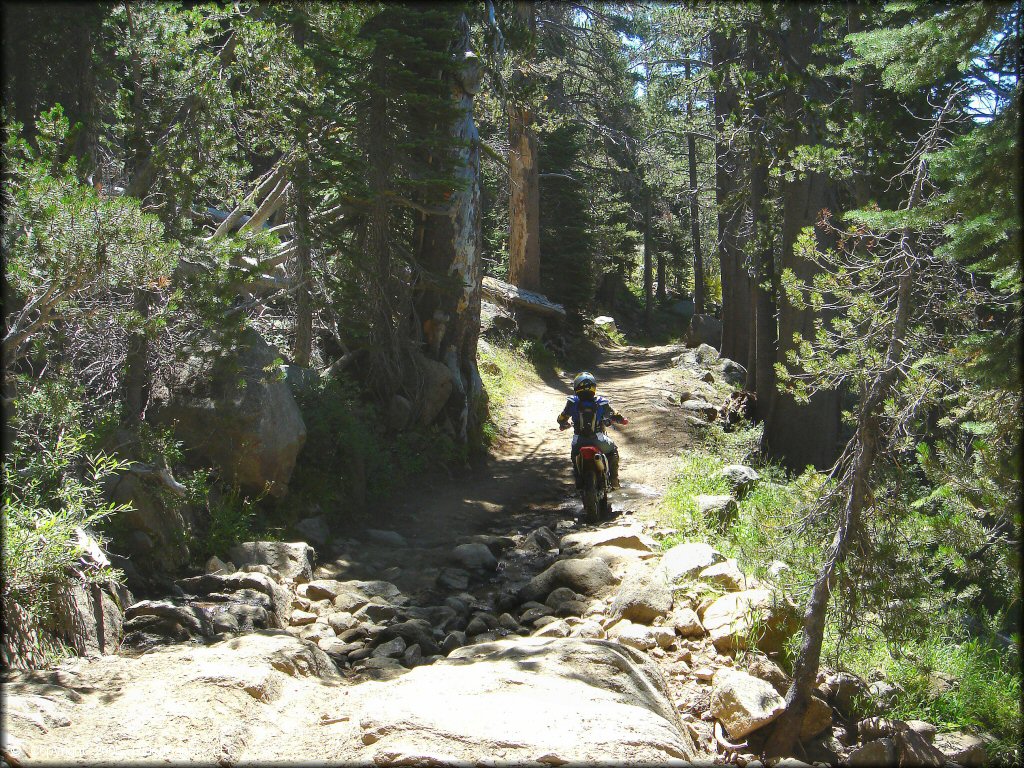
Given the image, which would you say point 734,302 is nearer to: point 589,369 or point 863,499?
point 589,369

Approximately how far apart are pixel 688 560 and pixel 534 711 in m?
3.17

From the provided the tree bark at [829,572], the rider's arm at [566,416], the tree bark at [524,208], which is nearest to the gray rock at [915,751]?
the tree bark at [829,572]

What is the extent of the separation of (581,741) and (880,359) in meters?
2.84

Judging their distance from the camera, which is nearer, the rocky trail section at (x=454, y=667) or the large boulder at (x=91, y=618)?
the rocky trail section at (x=454, y=667)

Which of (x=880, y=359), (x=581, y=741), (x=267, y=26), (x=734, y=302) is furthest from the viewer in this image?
(x=734, y=302)

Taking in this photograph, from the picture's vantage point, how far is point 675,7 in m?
16.3

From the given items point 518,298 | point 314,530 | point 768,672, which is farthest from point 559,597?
point 518,298

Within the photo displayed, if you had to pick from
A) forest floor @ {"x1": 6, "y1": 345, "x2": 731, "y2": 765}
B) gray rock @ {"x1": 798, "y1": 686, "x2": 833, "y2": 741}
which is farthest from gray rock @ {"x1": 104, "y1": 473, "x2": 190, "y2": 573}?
gray rock @ {"x1": 798, "y1": 686, "x2": 833, "y2": 741}

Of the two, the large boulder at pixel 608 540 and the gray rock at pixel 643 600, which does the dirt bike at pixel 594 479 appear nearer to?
the large boulder at pixel 608 540

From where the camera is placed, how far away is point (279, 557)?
793 cm

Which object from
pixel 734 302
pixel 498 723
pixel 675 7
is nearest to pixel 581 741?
pixel 498 723

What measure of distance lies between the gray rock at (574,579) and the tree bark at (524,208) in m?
16.2

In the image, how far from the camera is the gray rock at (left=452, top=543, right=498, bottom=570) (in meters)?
8.85

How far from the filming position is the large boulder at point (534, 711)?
392cm
